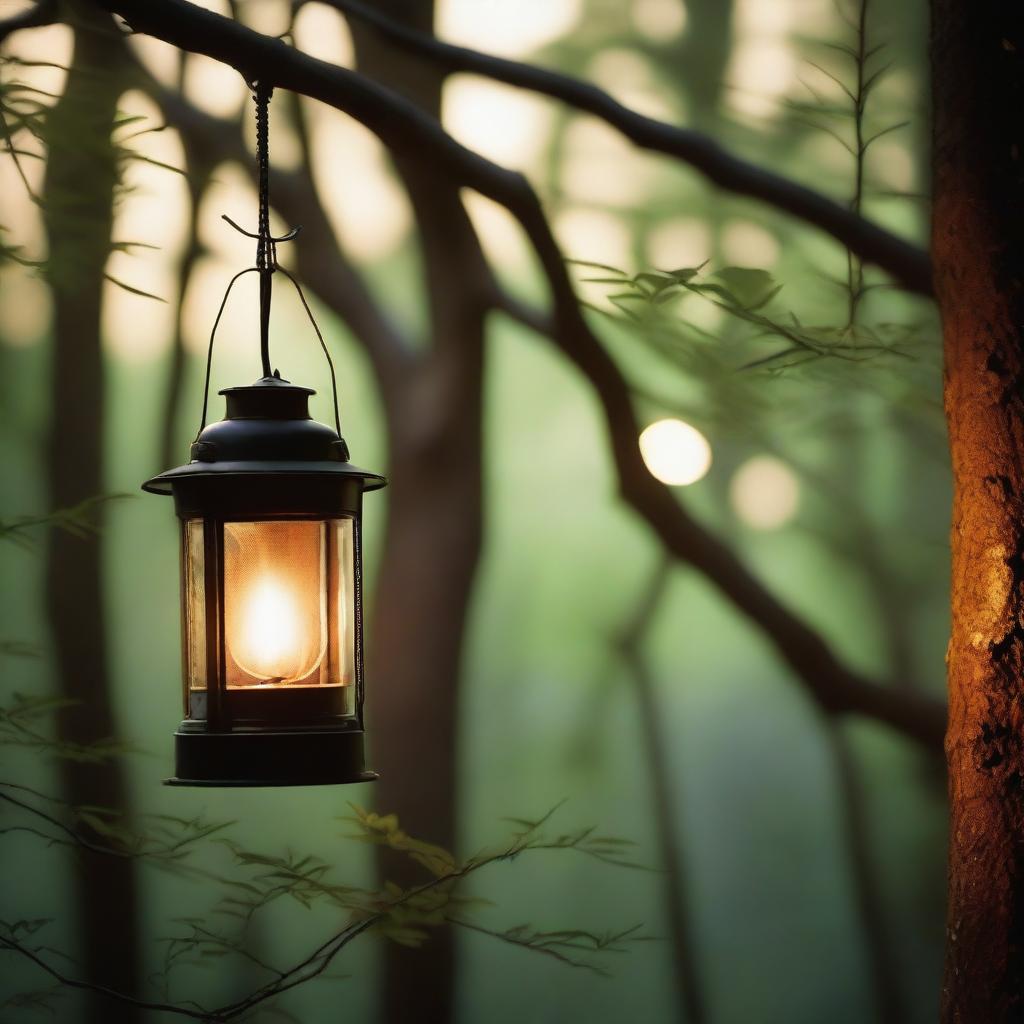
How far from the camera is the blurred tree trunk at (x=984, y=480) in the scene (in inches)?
91.1

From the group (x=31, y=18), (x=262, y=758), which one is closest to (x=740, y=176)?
(x=31, y=18)

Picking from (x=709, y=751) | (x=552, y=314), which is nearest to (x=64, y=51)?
(x=552, y=314)

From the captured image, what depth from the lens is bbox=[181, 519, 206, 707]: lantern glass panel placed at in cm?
210

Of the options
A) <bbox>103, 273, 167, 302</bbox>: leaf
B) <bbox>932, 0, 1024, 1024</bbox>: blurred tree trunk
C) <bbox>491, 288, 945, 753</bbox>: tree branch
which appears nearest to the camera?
<bbox>932, 0, 1024, 1024</bbox>: blurred tree trunk

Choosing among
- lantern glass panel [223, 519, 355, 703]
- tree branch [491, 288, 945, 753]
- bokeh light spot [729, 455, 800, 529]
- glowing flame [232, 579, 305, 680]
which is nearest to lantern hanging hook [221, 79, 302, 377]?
lantern glass panel [223, 519, 355, 703]

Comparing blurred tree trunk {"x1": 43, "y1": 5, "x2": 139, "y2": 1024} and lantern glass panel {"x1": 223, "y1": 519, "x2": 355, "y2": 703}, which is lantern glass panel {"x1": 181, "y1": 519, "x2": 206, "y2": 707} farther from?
blurred tree trunk {"x1": 43, "y1": 5, "x2": 139, "y2": 1024}

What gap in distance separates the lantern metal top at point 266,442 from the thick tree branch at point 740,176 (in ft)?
4.58

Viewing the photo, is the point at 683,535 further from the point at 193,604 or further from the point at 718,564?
the point at 193,604

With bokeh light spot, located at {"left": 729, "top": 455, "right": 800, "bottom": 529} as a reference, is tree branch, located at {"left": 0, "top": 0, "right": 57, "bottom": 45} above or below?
above

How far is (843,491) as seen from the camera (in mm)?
3197

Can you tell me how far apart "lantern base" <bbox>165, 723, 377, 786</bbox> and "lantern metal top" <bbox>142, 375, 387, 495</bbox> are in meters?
0.39

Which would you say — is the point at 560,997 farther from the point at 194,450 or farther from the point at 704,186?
the point at 704,186

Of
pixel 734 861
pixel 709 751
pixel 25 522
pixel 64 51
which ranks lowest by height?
pixel 734 861

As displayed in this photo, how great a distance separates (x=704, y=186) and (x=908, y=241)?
1.69ft
